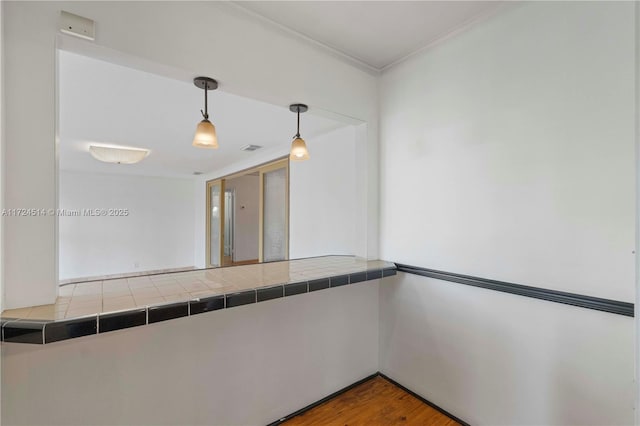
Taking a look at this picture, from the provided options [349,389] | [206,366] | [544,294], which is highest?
[544,294]

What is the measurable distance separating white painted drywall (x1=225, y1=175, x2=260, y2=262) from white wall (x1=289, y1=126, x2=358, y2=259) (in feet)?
8.98

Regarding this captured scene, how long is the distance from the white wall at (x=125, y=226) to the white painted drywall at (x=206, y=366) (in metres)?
5.70

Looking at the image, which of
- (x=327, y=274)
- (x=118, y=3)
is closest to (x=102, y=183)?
(x=118, y=3)

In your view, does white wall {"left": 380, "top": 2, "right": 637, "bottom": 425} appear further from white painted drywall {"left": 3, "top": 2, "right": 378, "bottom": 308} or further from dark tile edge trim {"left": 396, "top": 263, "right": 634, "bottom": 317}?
white painted drywall {"left": 3, "top": 2, "right": 378, "bottom": 308}

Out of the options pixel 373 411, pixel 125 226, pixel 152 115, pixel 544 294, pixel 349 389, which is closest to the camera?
pixel 544 294

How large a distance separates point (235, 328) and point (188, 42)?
163cm

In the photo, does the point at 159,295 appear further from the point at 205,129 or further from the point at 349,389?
the point at 349,389

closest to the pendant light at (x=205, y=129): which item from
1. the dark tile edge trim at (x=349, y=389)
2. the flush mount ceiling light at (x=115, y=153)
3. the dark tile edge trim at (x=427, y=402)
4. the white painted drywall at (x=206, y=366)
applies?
the white painted drywall at (x=206, y=366)

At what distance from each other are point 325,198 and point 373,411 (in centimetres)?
191

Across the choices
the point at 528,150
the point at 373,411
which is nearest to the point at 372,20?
the point at 528,150

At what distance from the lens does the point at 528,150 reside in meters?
1.49

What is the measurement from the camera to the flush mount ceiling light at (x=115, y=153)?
372cm

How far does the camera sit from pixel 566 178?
4.46 ft

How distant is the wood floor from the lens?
1.81 meters
